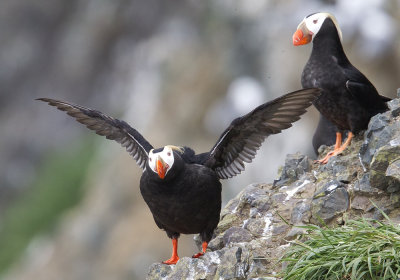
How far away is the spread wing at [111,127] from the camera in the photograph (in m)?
7.26

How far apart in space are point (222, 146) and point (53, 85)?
71.1 ft

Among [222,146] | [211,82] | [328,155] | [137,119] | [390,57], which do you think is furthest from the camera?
[137,119]

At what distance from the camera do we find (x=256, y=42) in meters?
16.9

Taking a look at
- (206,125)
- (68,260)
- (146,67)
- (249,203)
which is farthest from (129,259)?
(249,203)

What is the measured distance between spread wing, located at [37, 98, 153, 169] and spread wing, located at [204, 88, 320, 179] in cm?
78

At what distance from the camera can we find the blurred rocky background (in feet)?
50.3

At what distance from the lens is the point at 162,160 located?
6.06m

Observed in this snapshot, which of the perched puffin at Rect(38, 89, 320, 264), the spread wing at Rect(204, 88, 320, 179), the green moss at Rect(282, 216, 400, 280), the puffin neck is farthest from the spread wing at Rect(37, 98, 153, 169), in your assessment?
the green moss at Rect(282, 216, 400, 280)

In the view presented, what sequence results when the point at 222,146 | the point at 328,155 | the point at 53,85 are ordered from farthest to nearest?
the point at 53,85, the point at 328,155, the point at 222,146

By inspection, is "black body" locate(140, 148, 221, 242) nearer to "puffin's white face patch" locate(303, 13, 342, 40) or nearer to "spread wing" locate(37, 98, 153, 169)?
"spread wing" locate(37, 98, 153, 169)

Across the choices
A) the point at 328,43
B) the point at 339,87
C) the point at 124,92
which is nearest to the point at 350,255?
the point at 339,87

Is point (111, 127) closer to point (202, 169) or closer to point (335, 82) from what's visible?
point (202, 169)

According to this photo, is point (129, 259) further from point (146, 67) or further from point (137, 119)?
point (146, 67)

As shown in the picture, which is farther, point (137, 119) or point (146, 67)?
point (146, 67)
